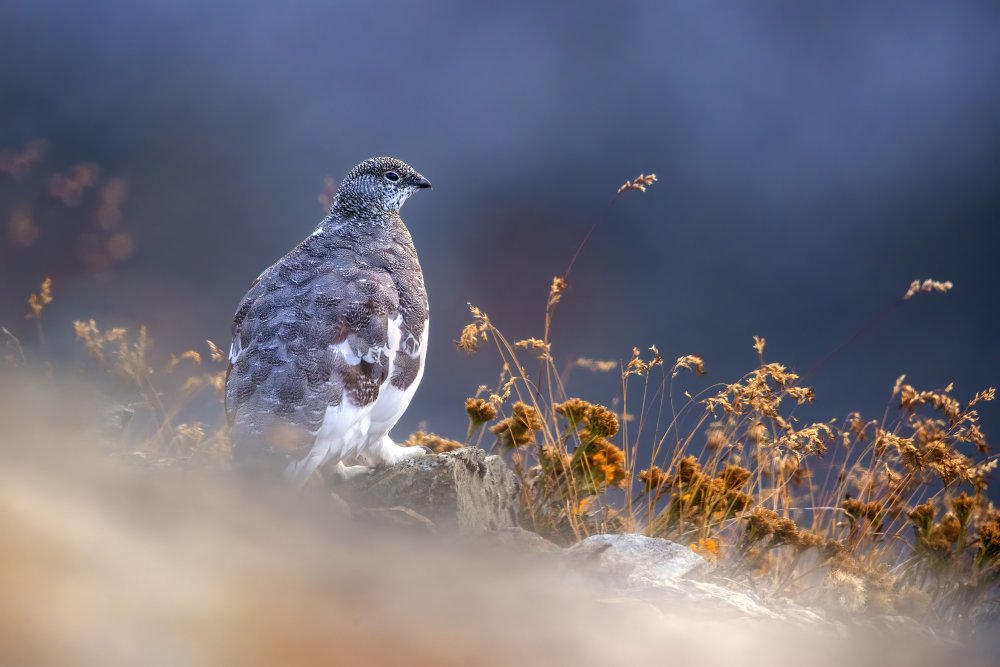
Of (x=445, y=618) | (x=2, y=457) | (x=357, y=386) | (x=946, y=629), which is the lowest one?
(x=946, y=629)

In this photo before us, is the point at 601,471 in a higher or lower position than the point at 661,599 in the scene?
higher

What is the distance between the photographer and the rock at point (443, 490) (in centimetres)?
338

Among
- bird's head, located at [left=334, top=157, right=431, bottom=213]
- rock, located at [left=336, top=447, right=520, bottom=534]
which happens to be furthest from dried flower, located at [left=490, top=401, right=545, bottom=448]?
bird's head, located at [left=334, top=157, right=431, bottom=213]

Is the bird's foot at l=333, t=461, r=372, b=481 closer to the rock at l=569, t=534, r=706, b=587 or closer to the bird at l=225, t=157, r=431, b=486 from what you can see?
the bird at l=225, t=157, r=431, b=486

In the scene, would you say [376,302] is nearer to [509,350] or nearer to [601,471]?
[509,350]

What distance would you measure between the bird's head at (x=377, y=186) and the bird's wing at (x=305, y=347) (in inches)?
20.8

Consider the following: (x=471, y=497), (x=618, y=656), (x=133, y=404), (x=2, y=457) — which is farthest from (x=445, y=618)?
(x=133, y=404)

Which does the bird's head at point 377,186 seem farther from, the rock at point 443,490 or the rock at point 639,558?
the rock at point 639,558

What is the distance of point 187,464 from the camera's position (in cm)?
366

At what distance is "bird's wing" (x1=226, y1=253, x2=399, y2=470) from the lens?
120 inches

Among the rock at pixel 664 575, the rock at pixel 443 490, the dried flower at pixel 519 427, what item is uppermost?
the dried flower at pixel 519 427

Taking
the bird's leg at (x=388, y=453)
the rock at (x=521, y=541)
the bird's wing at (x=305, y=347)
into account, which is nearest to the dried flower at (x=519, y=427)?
the bird's leg at (x=388, y=453)

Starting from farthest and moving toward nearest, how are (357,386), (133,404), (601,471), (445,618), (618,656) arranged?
(133,404) → (601,471) → (357,386) → (618,656) → (445,618)

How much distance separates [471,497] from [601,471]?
2.05ft
